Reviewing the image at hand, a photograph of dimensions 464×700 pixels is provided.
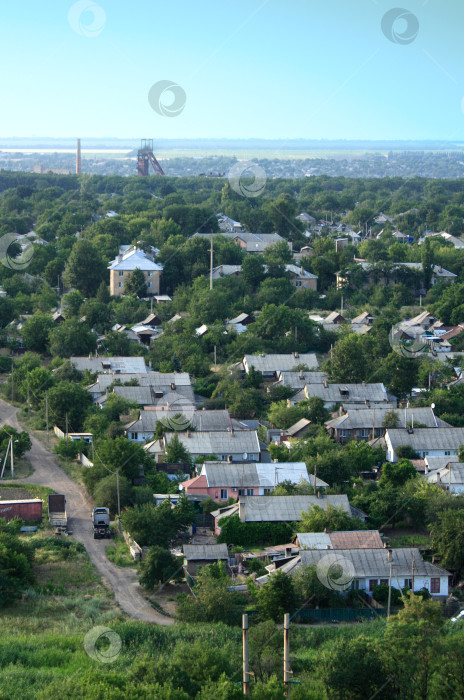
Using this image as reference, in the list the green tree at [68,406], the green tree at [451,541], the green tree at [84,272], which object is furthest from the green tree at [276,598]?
the green tree at [84,272]

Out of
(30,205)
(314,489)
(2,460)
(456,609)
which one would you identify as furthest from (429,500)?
(30,205)

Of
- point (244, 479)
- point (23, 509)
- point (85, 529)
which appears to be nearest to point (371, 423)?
point (244, 479)

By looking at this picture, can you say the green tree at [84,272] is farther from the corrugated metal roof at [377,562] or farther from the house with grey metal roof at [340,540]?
the corrugated metal roof at [377,562]

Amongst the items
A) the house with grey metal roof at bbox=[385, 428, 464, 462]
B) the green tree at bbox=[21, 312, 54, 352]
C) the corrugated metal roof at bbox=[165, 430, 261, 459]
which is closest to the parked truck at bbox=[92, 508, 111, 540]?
the corrugated metal roof at bbox=[165, 430, 261, 459]

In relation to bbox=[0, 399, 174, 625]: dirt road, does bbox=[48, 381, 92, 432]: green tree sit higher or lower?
higher

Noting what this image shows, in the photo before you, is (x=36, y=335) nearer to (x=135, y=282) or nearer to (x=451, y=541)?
(x=135, y=282)

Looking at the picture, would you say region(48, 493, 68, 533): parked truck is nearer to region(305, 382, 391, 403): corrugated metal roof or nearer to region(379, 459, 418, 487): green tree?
region(379, 459, 418, 487): green tree
